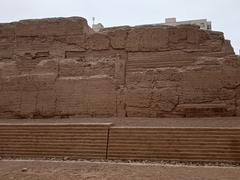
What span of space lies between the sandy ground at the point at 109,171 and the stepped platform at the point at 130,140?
1.68ft

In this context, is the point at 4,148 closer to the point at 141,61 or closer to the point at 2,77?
the point at 2,77

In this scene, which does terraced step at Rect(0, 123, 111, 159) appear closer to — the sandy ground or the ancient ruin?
the ancient ruin

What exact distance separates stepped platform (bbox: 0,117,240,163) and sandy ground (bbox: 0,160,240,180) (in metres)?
0.51

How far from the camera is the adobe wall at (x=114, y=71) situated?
28.0ft

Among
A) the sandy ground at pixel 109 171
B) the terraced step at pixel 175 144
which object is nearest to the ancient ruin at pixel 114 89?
the terraced step at pixel 175 144

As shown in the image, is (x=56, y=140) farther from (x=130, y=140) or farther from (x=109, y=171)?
(x=109, y=171)

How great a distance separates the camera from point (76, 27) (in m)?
9.97

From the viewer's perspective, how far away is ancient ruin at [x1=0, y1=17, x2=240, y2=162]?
22.9 feet

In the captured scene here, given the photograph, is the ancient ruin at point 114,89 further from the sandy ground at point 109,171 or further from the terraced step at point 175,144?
the sandy ground at point 109,171

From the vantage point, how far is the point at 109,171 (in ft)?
19.1

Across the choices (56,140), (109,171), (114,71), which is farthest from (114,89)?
(109,171)

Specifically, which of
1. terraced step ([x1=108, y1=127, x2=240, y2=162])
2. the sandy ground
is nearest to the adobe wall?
terraced step ([x1=108, y1=127, x2=240, y2=162])

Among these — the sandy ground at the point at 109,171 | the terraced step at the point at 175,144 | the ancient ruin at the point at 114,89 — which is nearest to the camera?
the sandy ground at the point at 109,171

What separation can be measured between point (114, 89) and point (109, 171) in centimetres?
355
